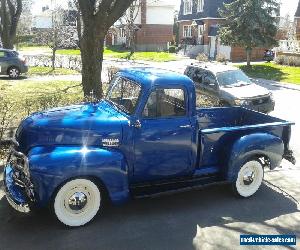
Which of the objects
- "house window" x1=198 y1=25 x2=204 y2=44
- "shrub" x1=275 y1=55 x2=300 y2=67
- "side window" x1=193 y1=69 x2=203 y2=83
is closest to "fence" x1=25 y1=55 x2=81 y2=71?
"side window" x1=193 y1=69 x2=203 y2=83

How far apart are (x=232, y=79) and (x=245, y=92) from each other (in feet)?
3.00

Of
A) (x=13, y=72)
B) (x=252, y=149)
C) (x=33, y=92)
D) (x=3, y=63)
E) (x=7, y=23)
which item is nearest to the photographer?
(x=252, y=149)

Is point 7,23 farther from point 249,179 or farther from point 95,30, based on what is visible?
point 249,179

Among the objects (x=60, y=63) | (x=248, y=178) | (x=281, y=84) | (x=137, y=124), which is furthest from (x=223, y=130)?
(x=60, y=63)

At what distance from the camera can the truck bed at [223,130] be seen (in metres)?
6.81

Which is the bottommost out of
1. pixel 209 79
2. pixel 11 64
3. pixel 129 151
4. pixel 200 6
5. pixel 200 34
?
pixel 129 151

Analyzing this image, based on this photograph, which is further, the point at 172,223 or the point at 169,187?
the point at 169,187

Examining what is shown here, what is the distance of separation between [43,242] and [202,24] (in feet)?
147

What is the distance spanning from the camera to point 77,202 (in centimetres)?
570

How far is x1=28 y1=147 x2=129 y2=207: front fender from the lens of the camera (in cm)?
536

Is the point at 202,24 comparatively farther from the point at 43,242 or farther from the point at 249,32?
the point at 43,242

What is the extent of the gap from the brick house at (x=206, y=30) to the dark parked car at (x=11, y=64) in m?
22.8

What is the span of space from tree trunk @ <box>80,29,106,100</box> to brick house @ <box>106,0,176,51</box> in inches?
1774

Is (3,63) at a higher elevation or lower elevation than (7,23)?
lower
